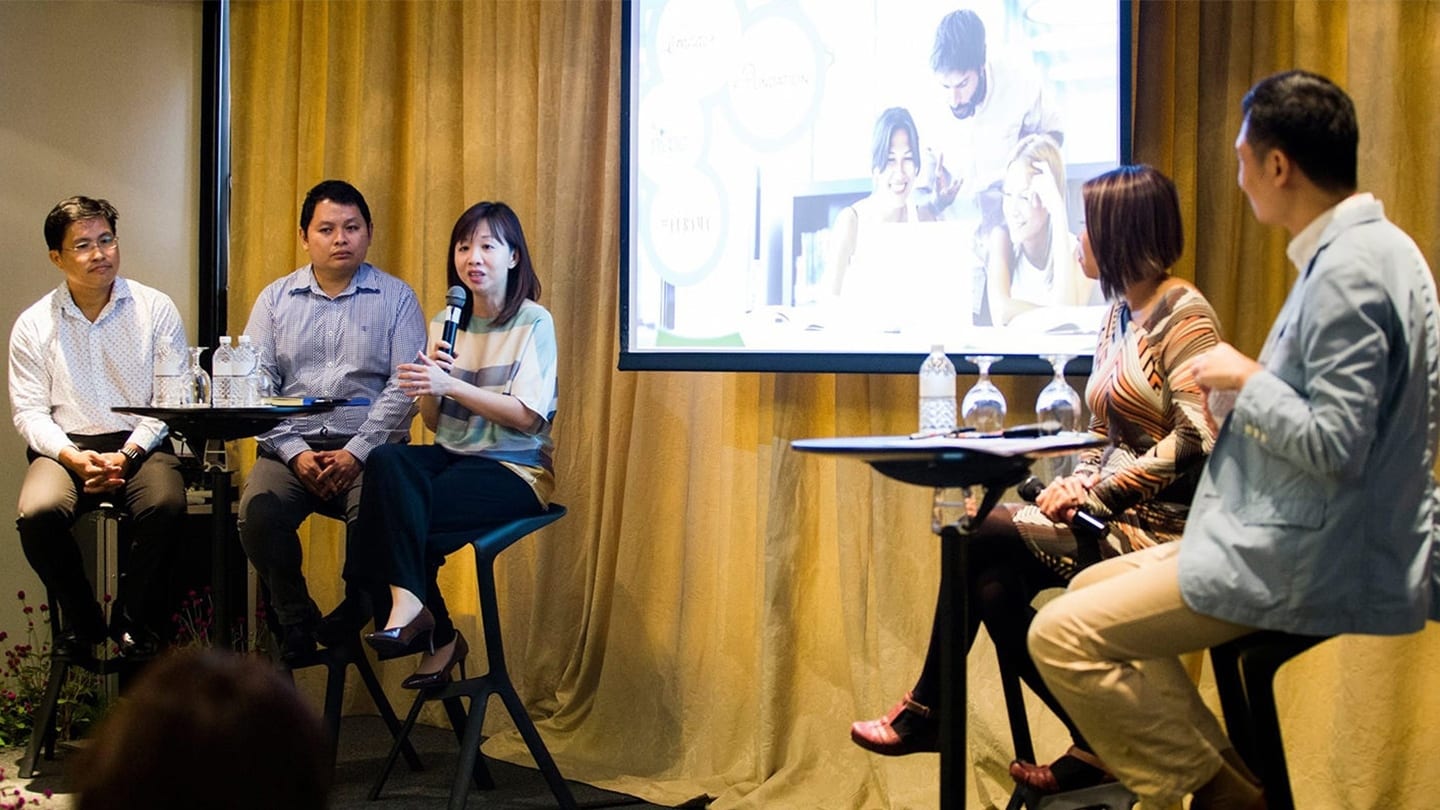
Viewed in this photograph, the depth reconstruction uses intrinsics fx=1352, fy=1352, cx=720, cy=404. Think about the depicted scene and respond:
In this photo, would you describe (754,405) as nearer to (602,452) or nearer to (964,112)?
(602,452)

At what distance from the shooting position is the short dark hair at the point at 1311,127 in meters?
1.93

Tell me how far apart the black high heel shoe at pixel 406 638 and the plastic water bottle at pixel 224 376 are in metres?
0.68

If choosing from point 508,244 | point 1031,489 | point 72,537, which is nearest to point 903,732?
point 1031,489

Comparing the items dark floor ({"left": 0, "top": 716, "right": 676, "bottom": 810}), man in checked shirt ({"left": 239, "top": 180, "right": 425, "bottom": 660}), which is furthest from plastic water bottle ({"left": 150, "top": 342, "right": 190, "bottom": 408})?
dark floor ({"left": 0, "top": 716, "right": 676, "bottom": 810})

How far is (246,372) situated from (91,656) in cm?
95

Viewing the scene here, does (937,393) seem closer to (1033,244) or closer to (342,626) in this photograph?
(1033,244)

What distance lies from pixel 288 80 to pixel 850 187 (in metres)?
2.34

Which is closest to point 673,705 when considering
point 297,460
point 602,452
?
point 602,452

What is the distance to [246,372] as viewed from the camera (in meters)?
3.45

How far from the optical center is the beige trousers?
6.63ft

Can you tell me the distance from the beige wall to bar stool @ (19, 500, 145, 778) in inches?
25.3

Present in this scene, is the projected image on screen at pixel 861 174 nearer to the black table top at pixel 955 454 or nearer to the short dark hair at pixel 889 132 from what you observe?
the short dark hair at pixel 889 132

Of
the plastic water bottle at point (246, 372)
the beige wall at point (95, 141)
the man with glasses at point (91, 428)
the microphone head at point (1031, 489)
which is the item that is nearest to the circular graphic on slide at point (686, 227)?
the plastic water bottle at point (246, 372)

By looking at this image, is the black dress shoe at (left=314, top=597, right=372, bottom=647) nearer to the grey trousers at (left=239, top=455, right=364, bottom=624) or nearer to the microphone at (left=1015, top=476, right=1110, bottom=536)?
the grey trousers at (left=239, top=455, right=364, bottom=624)
